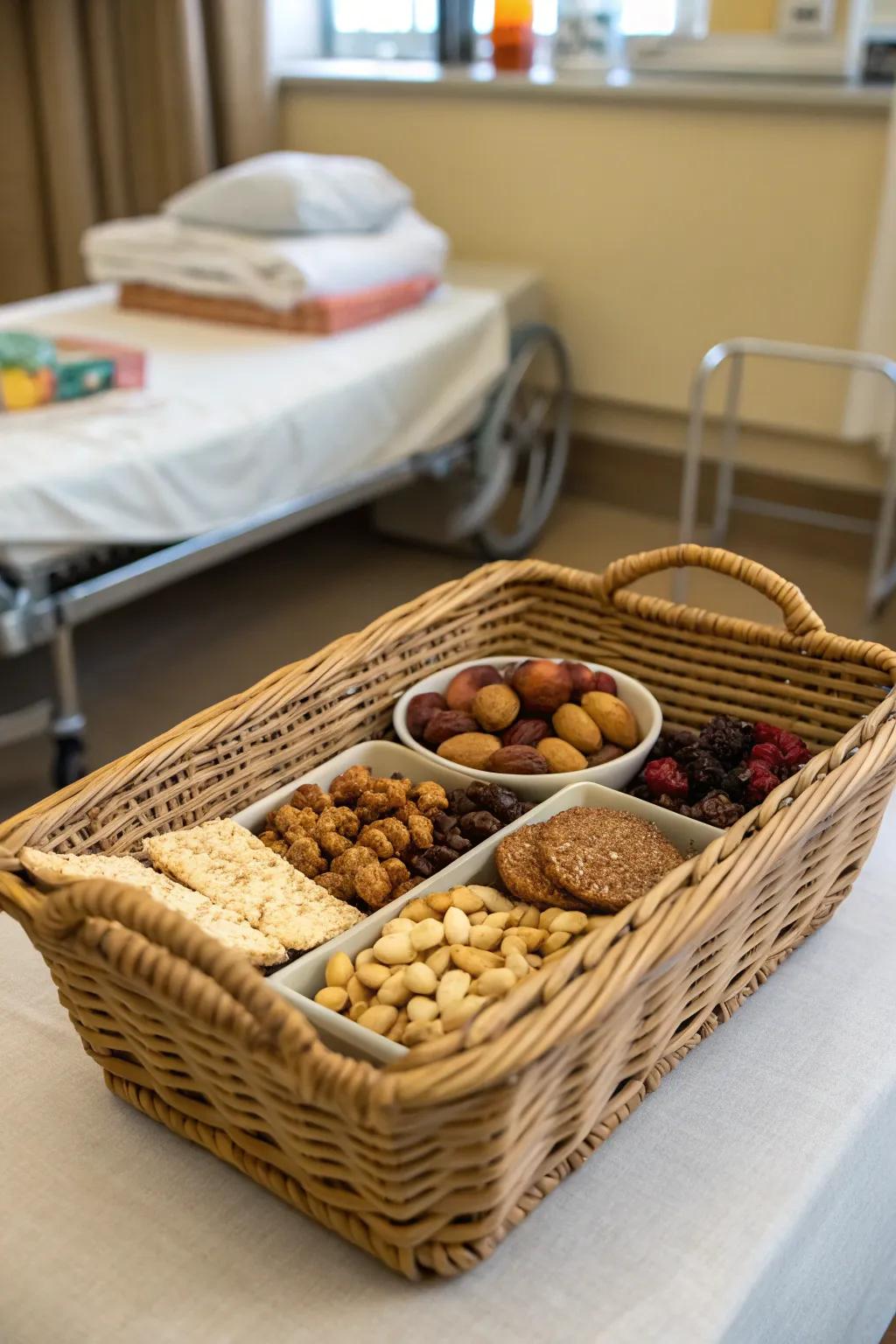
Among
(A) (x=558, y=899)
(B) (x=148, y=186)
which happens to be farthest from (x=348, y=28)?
(A) (x=558, y=899)

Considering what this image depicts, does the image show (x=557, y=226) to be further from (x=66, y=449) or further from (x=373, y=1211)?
(x=373, y=1211)

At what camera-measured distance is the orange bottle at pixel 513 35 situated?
2.96 m

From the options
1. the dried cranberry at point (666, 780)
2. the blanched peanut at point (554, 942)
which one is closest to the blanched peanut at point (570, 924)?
the blanched peanut at point (554, 942)

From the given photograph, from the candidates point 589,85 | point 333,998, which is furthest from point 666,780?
point 589,85

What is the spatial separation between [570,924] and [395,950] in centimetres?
10

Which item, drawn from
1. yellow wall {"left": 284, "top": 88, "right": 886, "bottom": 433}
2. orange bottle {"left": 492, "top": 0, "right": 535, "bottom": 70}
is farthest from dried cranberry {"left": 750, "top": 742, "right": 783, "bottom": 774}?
orange bottle {"left": 492, "top": 0, "right": 535, "bottom": 70}

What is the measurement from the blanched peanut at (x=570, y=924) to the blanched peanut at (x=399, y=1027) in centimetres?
11

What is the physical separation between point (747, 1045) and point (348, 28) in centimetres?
330

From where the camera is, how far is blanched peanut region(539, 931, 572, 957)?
0.73 meters

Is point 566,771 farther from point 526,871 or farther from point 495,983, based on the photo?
point 495,983

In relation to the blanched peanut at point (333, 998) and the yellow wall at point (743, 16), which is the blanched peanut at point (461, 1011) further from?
the yellow wall at point (743, 16)

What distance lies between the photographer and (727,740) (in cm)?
95

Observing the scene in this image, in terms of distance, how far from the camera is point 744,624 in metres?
1.01

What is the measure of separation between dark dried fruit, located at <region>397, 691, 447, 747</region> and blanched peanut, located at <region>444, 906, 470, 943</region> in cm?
28
